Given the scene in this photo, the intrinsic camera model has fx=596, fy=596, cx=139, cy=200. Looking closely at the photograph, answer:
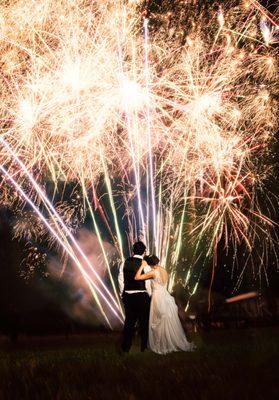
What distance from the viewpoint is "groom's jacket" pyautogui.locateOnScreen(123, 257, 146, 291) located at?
7926 mm

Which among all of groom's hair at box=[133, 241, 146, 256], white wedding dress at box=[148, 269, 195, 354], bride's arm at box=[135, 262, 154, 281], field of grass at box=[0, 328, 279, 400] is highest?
groom's hair at box=[133, 241, 146, 256]

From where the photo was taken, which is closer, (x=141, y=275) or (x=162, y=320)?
(x=141, y=275)

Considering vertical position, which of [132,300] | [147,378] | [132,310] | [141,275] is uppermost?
[141,275]

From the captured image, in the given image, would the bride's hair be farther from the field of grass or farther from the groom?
the field of grass

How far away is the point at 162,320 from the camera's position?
869cm

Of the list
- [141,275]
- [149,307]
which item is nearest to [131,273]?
[141,275]

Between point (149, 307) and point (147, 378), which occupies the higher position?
point (149, 307)

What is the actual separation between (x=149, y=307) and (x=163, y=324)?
578mm

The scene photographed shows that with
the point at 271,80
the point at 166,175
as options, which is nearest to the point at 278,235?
the point at 166,175

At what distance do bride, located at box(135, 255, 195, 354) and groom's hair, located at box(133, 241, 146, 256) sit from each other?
322mm

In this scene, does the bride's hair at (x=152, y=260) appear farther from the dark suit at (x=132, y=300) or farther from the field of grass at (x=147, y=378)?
the field of grass at (x=147, y=378)

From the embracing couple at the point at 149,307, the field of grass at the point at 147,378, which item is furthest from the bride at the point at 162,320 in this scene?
the field of grass at the point at 147,378

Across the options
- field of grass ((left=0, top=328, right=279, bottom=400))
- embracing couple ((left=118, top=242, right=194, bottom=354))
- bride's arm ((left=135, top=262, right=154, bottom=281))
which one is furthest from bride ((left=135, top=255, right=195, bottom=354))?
field of grass ((left=0, top=328, right=279, bottom=400))

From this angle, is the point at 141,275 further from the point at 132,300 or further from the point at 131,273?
the point at 132,300
